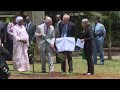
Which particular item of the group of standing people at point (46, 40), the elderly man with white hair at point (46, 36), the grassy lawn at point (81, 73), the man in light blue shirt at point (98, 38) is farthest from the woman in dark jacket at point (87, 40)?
the man in light blue shirt at point (98, 38)

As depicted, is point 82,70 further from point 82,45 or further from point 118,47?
point 118,47

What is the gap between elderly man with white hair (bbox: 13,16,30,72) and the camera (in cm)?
1090

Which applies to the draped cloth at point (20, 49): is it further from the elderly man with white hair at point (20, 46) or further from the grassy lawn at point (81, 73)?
the grassy lawn at point (81, 73)

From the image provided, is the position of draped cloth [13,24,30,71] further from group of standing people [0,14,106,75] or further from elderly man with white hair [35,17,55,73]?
elderly man with white hair [35,17,55,73]

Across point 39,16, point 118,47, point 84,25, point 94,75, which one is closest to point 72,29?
point 84,25

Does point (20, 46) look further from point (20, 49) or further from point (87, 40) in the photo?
point (87, 40)

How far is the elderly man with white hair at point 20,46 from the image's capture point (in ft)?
35.8

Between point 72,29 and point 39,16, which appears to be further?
point 39,16

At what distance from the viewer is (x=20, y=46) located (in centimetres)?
1102

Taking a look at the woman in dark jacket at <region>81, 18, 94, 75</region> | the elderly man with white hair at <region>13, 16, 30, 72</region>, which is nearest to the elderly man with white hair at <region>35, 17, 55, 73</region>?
the elderly man with white hair at <region>13, 16, 30, 72</region>

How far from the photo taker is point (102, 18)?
15930 mm

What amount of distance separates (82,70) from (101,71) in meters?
0.57

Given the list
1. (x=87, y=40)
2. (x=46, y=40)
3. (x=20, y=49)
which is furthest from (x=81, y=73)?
(x=20, y=49)
